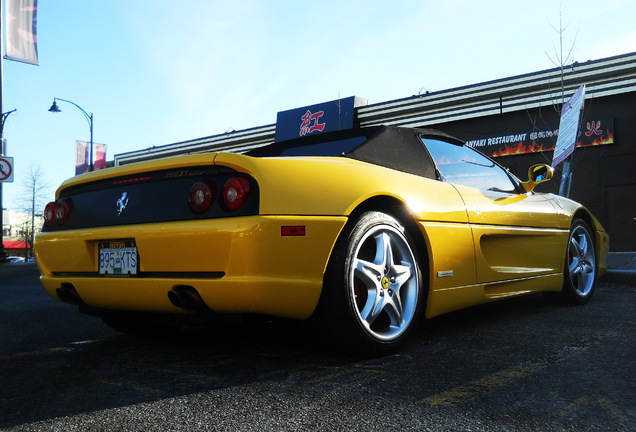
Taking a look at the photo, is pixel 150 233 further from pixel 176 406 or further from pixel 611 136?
pixel 611 136

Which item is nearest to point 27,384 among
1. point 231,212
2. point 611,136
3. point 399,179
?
point 231,212

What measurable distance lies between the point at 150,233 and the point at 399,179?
1.33 metres

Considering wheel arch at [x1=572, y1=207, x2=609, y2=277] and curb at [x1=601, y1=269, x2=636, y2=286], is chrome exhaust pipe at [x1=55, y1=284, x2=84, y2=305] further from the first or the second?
curb at [x1=601, y1=269, x2=636, y2=286]

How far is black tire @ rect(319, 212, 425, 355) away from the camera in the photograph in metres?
2.61

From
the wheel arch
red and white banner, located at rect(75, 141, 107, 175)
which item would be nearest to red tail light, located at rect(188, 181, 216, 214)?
the wheel arch

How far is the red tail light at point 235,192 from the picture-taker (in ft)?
8.39

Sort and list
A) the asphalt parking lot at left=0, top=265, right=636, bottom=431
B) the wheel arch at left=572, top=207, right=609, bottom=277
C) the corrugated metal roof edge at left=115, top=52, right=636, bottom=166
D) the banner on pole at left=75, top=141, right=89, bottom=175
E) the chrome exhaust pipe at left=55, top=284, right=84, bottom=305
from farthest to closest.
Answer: the banner on pole at left=75, top=141, right=89, bottom=175, the corrugated metal roof edge at left=115, top=52, right=636, bottom=166, the wheel arch at left=572, top=207, right=609, bottom=277, the chrome exhaust pipe at left=55, top=284, right=84, bottom=305, the asphalt parking lot at left=0, top=265, right=636, bottom=431

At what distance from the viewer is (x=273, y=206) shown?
253 cm

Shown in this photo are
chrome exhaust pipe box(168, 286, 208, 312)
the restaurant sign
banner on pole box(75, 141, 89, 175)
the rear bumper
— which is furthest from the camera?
banner on pole box(75, 141, 89, 175)

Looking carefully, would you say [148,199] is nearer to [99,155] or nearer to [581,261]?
[581,261]

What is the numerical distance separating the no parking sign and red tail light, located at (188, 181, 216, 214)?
42.7 ft

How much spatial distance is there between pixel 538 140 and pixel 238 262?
14.6 meters

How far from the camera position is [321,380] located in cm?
237

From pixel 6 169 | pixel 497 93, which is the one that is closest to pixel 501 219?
pixel 497 93
